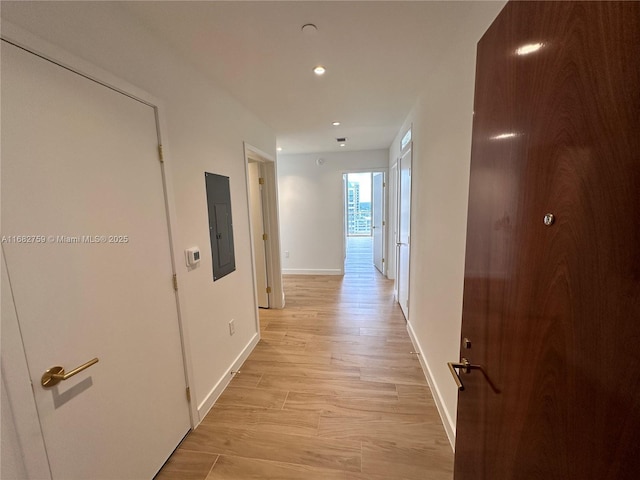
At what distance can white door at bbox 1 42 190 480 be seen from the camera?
900mm

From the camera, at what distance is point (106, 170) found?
1.18 m

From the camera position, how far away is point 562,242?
21.2 inches

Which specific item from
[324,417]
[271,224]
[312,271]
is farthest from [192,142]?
[312,271]

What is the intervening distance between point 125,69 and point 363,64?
4.82 ft

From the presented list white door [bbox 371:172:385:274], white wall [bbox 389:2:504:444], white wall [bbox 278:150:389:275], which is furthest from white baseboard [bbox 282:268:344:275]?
white wall [bbox 389:2:504:444]

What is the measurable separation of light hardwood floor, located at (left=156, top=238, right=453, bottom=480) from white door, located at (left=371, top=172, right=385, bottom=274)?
8.93 ft

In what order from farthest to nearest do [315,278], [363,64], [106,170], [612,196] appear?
[315,278] < [363,64] < [106,170] < [612,196]

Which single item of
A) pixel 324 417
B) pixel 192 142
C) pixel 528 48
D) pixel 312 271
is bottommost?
pixel 324 417

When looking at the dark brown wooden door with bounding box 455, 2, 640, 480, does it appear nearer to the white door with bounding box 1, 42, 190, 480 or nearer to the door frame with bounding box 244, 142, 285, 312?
the white door with bounding box 1, 42, 190, 480

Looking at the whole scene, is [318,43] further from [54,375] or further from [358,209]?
[358,209]

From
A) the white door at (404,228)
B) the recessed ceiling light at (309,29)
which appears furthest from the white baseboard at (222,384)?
the recessed ceiling light at (309,29)

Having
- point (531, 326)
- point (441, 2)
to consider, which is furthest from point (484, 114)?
point (441, 2)

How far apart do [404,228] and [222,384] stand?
2656mm

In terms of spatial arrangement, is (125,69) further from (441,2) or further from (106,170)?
(441,2)
